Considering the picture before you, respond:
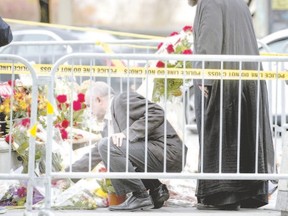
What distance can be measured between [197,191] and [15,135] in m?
1.46

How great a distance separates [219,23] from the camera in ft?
27.3

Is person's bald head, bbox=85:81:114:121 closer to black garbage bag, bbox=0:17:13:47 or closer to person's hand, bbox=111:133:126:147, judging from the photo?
person's hand, bbox=111:133:126:147

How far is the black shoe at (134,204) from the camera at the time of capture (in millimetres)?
8352

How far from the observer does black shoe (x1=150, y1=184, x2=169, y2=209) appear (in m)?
8.60

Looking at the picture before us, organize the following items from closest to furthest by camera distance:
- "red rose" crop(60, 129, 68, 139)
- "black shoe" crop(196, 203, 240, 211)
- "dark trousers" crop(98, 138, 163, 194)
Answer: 1. "dark trousers" crop(98, 138, 163, 194)
2. "black shoe" crop(196, 203, 240, 211)
3. "red rose" crop(60, 129, 68, 139)

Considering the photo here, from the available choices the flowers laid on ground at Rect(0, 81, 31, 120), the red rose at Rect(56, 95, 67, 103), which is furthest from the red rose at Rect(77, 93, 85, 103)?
the flowers laid on ground at Rect(0, 81, 31, 120)

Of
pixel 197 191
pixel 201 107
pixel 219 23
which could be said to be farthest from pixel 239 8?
pixel 197 191

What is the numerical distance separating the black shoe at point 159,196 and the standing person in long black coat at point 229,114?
0.35m

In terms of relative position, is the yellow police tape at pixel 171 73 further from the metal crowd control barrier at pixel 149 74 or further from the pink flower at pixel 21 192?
the pink flower at pixel 21 192

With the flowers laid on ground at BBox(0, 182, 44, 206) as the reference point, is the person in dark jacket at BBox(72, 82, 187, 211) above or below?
above

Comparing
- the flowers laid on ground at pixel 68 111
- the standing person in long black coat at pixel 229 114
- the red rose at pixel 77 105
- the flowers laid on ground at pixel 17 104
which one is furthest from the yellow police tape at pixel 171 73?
the red rose at pixel 77 105

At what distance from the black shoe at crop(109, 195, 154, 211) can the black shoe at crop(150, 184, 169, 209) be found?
7.6 inches

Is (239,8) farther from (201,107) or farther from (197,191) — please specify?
(197,191)

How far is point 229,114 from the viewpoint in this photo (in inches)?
326
